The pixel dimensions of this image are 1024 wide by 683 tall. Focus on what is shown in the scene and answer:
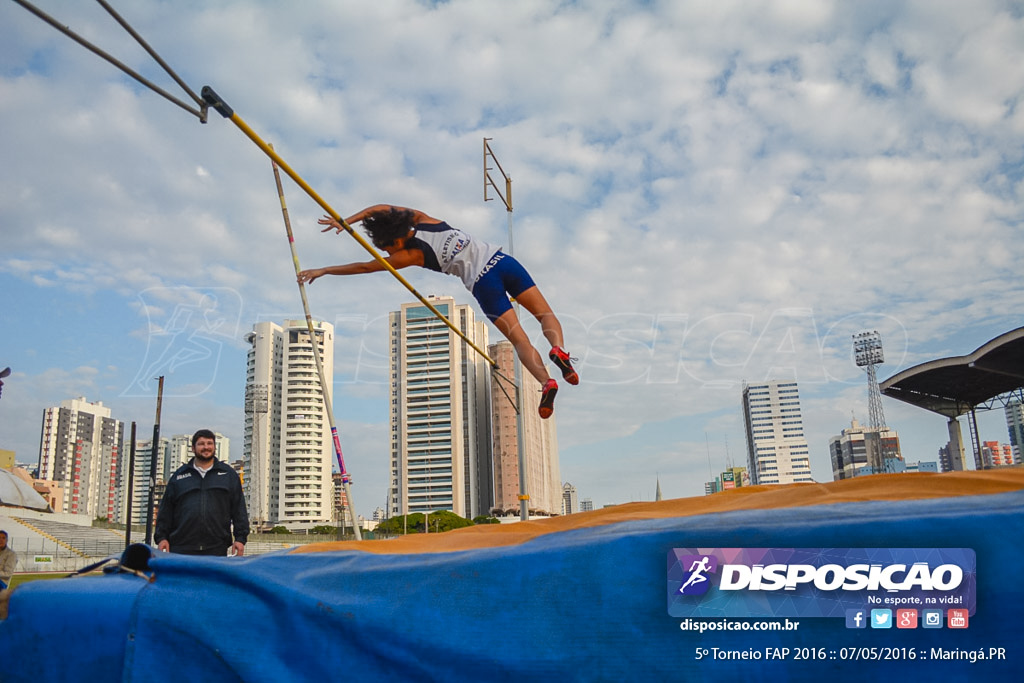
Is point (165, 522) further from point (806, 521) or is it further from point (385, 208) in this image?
point (806, 521)

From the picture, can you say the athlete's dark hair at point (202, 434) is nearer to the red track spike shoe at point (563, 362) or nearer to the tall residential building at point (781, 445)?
the red track spike shoe at point (563, 362)

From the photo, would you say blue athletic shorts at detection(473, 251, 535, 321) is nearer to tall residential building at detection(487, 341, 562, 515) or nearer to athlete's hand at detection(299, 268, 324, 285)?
athlete's hand at detection(299, 268, 324, 285)

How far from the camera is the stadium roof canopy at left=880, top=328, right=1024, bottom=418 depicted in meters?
16.8

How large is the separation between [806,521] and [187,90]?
354cm

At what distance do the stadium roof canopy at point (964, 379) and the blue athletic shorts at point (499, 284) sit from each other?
1471 cm

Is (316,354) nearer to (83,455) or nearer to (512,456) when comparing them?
(512,456)

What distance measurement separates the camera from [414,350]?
1391 inches

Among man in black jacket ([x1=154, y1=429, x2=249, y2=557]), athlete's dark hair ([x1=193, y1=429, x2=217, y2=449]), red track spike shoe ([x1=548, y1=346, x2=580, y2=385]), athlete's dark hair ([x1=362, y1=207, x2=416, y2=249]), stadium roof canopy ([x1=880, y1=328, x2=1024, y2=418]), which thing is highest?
stadium roof canopy ([x1=880, y1=328, x2=1024, y2=418])

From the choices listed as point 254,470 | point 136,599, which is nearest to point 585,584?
point 136,599

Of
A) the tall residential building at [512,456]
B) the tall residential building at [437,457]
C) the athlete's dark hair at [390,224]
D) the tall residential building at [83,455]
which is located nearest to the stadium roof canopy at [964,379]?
the athlete's dark hair at [390,224]

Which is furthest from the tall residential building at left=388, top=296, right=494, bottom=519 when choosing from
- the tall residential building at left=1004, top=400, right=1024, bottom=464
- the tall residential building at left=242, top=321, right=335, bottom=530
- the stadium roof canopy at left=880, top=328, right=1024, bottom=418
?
the stadium roof canopy at left=880, top=328, right=1024, bottom=418

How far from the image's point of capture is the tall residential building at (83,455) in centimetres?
10244

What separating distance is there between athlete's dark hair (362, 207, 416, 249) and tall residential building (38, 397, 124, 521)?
110 meters

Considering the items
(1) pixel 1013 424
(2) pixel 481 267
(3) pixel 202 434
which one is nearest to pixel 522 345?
(2) pixel 481 267
